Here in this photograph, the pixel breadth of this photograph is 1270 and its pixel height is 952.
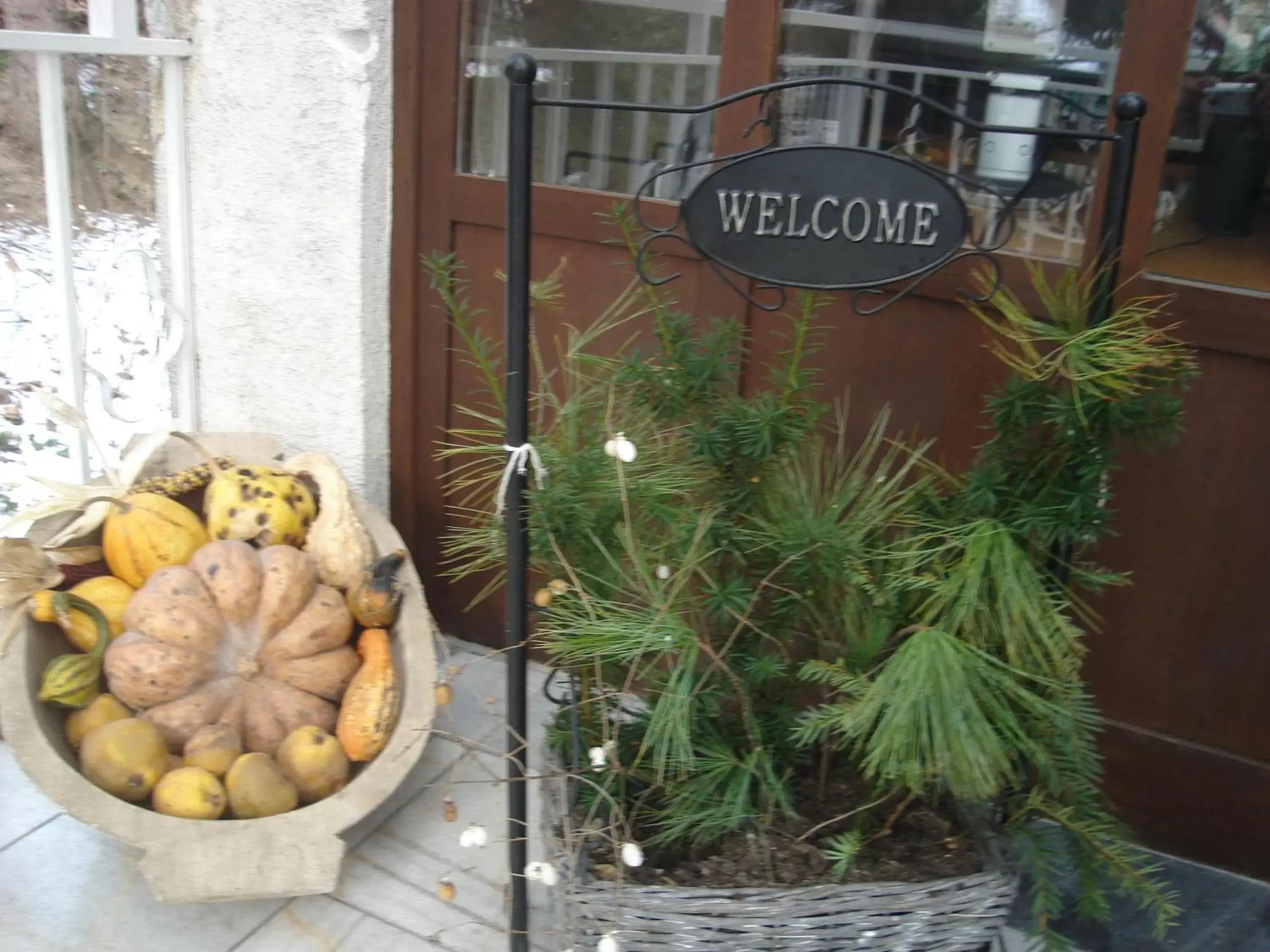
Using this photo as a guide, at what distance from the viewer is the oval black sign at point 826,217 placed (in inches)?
58.6

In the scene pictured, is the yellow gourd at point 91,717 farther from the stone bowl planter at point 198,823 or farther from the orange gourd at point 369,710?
the orange gourd at point 369,710

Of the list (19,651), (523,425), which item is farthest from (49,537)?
(523,425)

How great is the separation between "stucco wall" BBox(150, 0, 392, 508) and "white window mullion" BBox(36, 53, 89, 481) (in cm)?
34

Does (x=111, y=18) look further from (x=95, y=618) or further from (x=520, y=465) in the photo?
(x=520, y=465)

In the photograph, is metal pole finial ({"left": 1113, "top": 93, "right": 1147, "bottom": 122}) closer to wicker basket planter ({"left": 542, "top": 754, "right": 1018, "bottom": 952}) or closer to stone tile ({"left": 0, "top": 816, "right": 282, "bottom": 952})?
wicker basket planter ({"left": 542, "top": 754, "right": 1018, "bottom": 952})

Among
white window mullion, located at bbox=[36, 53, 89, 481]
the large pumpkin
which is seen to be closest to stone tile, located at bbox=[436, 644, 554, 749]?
the large pumpkin

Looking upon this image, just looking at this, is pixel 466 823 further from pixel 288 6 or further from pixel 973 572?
pixel 288 6

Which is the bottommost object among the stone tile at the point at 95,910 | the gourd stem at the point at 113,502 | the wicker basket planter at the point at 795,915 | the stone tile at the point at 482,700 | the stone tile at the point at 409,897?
the stone tile at the point at 95,910

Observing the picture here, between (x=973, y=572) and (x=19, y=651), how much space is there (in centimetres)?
179

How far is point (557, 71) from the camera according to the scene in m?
2.64

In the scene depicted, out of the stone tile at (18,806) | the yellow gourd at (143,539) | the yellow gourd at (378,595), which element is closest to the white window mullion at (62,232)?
the yellow gourd at (143,539)

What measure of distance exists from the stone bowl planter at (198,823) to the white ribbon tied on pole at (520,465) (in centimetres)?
59

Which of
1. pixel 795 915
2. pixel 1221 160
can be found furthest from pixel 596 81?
pixel 795 915

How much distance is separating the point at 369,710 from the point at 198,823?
0.38m
